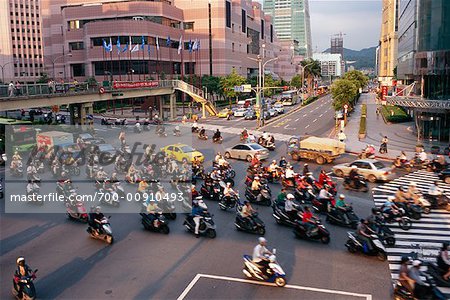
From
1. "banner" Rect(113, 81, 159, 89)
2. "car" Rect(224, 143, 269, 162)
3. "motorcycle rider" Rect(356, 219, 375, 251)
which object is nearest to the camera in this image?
"motorcycle rider" Rect(356, 219, 375, 251)

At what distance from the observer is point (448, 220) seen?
19.4 meters

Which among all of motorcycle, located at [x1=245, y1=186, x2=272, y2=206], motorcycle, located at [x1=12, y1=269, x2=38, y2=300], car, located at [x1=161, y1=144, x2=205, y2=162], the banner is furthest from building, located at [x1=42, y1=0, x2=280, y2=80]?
motorcycle, located at [x1=12, y1=269, x2=38, y2=300]

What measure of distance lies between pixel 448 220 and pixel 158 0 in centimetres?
8670

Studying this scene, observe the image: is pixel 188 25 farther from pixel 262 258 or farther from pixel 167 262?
pixel 262 258

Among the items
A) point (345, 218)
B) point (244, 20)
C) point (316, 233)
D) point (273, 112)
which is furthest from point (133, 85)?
point (244, 20)

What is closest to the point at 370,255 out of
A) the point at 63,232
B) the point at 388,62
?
the point at 63,232

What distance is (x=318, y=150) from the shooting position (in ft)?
105

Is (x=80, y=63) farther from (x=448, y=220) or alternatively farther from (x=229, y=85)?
(x=448, y=220)

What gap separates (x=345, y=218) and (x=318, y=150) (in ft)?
46.5

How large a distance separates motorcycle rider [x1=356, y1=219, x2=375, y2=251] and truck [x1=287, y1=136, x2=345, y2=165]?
16.5 metres

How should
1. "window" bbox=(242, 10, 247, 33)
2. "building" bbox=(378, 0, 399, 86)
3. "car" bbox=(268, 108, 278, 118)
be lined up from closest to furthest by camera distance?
"car" bbox=(268, 108, 278, 118) < "window" bbox=(242, 10, 247, 33) < "building" bbox=(378, 0, 399, 86)

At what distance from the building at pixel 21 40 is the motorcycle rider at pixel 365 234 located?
162 meters

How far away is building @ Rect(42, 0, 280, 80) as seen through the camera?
282 ft

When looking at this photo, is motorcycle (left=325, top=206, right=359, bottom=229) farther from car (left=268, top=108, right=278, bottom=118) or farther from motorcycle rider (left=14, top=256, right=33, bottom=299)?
car (left=268, top=108, right=278, bottom=118)
